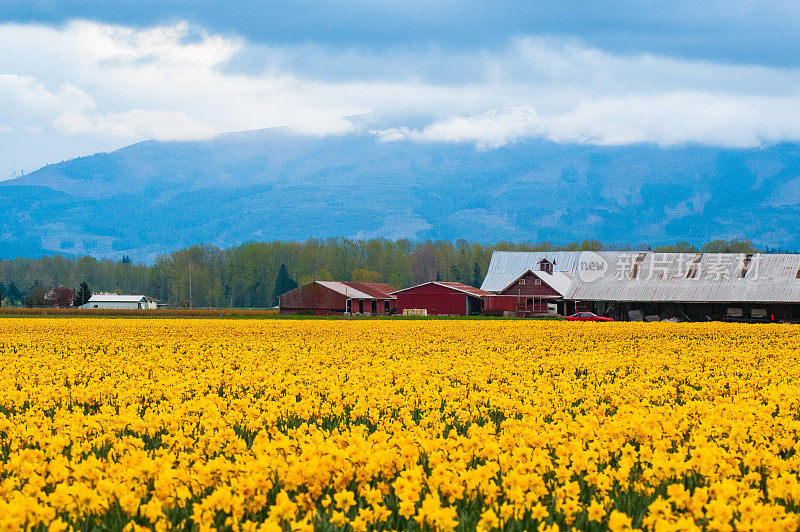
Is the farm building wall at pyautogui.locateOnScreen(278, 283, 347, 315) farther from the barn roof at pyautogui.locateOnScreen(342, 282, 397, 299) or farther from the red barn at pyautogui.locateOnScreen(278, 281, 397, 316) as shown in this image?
the barn roof at pyautogui.locateOnScreen(342, 282, 397, 299)

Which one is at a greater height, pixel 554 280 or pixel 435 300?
pixel 554 280

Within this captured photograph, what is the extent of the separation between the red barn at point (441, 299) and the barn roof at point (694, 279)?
19.5 meters

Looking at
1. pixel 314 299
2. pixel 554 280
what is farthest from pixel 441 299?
pixel 314 299

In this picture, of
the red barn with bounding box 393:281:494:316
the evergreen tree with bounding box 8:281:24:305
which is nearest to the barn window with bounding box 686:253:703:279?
the red barn with bounding box 393:281:494:316

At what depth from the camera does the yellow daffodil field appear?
22.1 feet

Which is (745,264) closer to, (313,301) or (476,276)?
(313,301)

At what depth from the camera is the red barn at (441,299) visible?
9188cm

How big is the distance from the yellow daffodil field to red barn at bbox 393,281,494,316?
73391 mm

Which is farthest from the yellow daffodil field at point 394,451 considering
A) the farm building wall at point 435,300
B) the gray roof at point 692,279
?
the farm building wall at point 435,300

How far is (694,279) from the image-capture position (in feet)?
228

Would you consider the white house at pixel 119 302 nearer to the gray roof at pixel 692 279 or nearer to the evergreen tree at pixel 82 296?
the evergreen tree at pixel 82 296

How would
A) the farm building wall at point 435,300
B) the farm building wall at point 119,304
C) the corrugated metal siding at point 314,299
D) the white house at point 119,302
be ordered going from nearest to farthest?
the farm building wall at point 435,300
the corrugated metal siding at point 314,299
the farm building wall at point 119,304
the white house at point 119,302

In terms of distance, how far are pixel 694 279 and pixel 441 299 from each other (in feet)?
98.0

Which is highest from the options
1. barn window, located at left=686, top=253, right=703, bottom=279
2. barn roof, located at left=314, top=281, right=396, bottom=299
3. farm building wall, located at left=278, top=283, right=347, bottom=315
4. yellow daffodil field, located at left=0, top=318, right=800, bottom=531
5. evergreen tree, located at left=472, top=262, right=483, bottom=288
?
evergreen tree, located at left=472, top=262, right=483, bottom=288
